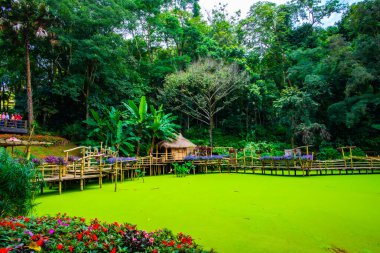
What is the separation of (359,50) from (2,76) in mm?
22373

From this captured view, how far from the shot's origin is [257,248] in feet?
10.2

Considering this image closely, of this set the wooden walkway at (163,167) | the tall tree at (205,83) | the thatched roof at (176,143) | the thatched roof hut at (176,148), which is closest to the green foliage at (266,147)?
the tall tree at (205,83)

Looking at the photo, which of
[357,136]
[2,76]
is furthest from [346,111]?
[2,76]

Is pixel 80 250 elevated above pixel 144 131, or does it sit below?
below

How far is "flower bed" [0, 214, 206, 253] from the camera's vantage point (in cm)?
210

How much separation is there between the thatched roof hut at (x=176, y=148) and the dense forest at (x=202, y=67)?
7.63 feet

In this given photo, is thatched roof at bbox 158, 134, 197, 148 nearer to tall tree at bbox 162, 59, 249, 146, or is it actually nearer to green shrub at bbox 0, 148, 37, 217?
tall tree at bbox 162, 59, 249, 146

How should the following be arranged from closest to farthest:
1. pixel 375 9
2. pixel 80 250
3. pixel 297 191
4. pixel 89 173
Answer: pixel 80 250 → pixel 297 191 → pixel 89 173 → pixel 375 9

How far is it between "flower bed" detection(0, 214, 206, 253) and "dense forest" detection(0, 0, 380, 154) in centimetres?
1271

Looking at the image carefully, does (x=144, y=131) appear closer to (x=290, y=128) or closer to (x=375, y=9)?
(x=290, y=128)

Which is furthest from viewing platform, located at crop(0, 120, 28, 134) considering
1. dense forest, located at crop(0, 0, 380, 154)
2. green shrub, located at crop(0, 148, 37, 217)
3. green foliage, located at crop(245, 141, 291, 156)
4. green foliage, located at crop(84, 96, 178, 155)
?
green foliage, located at crop(245, 141, 291, 156)

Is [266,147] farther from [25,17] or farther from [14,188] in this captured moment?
[14,188]

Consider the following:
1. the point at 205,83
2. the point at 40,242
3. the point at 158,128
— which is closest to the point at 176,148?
the point at 158,128

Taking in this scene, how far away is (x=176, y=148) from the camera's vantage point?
1598cm
